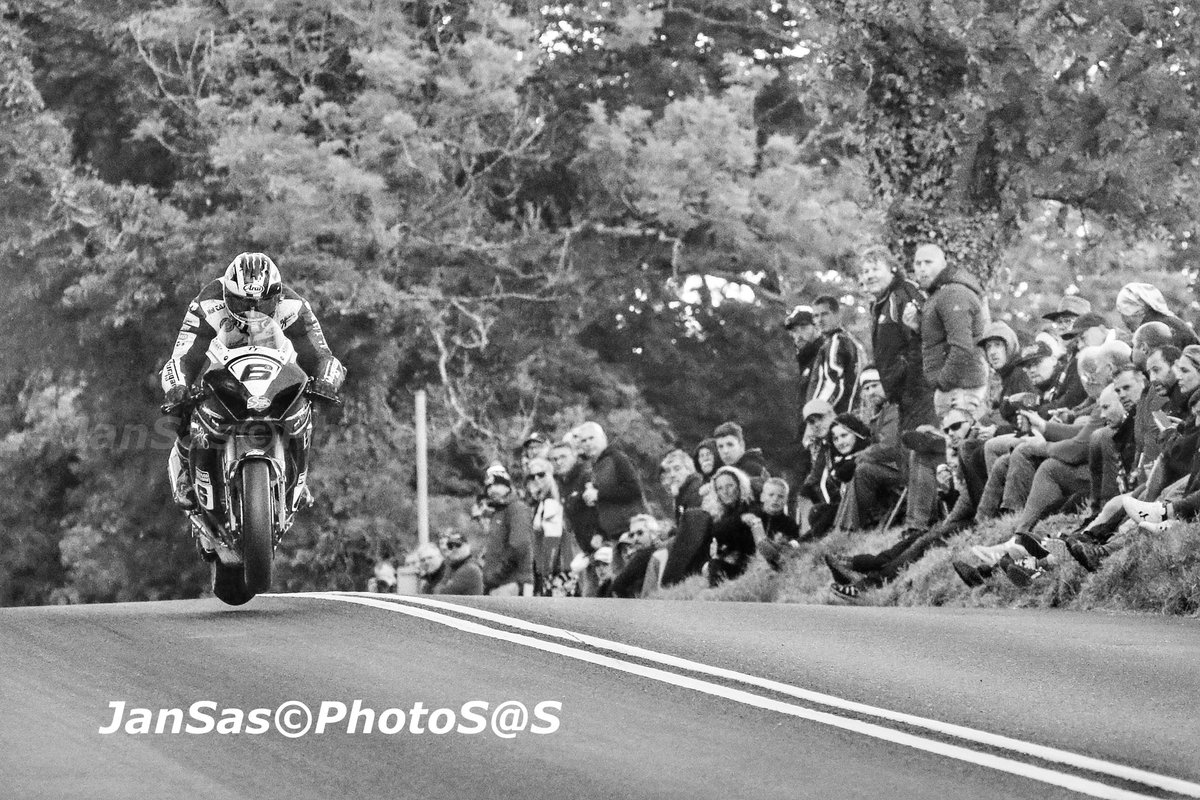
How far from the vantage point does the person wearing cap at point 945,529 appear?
52.1ft

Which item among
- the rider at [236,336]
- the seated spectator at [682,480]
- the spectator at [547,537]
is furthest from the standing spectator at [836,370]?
the rider at [236,336]

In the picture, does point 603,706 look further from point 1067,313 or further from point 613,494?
point 613,494

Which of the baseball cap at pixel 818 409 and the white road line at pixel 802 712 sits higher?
the baseball cap at pixel 818 409

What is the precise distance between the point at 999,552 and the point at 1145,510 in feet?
4.36

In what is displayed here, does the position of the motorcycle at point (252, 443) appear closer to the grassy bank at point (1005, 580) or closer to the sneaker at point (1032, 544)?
the sneaker at point (1032, 544)

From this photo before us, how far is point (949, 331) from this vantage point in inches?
672

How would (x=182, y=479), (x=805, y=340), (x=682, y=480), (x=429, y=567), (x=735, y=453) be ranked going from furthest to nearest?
(x=429, y=567)
(x=682, y=480)
(x=805, y=340)
(x=735, y=453)
(x=182, y=479)

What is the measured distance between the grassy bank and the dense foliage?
11.2 meters

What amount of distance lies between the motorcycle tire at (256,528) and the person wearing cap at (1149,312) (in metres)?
5.65

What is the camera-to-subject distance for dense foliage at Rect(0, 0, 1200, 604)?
30438mm

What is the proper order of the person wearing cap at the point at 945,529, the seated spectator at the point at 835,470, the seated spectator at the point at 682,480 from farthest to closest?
the seated spectator at the point at 682,480 < the seated spectator at the point at 835,470 < the person wearing cap at the point at 945,529

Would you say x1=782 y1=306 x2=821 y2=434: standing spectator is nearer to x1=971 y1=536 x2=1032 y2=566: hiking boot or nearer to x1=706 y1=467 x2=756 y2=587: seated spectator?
x1=706 y1=467 x2=756 y2=587: seated spectator

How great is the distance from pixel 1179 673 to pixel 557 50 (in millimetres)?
24621

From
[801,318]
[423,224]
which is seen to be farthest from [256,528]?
[423,224]
